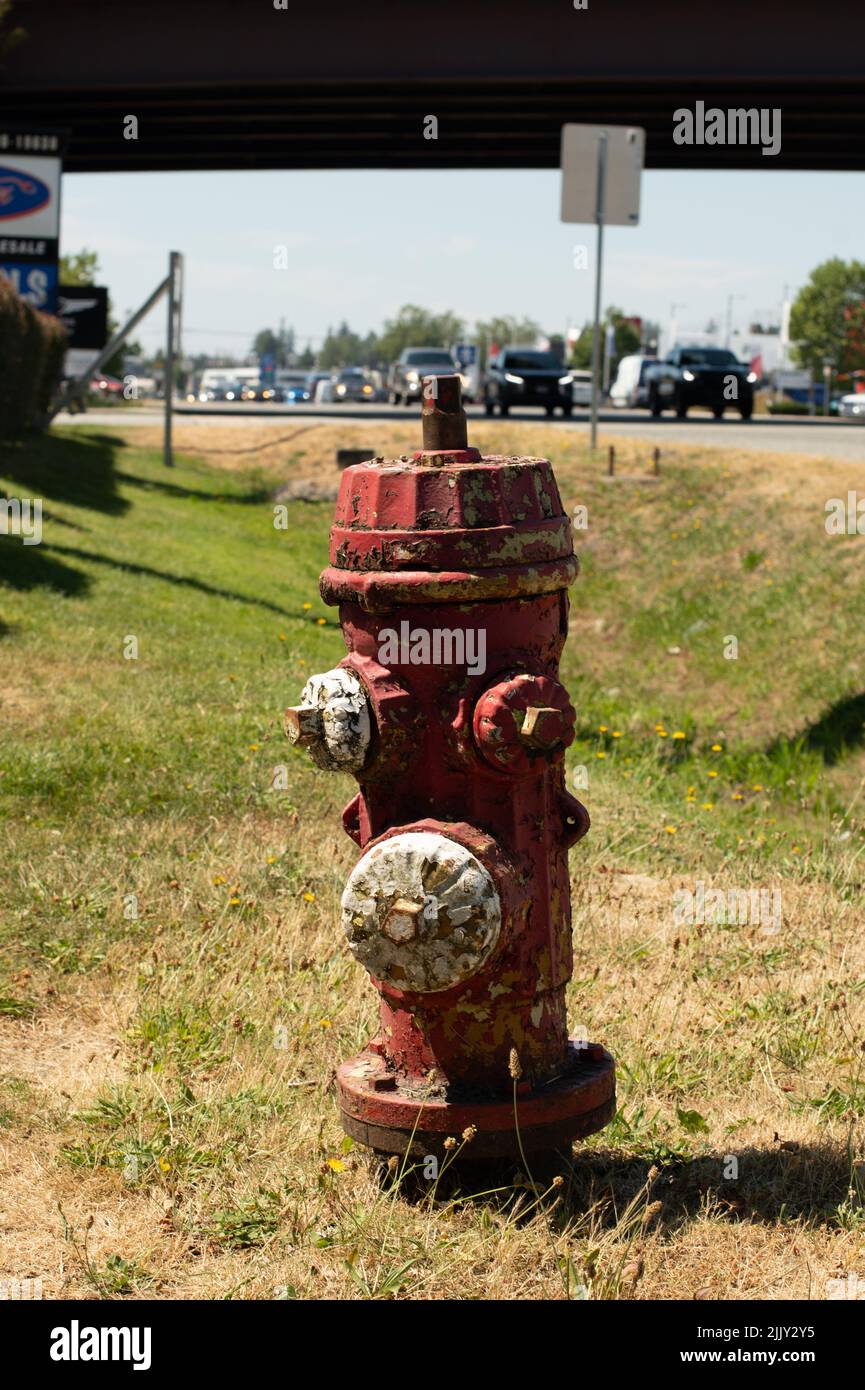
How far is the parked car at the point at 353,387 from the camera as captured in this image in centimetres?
5748

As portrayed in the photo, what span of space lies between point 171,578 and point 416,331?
12635 cm

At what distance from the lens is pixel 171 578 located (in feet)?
37.7

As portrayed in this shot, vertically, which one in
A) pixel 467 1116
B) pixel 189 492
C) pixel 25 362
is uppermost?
pixel 25 362

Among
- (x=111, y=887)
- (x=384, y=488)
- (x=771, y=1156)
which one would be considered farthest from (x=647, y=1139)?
(x=111, y=887)

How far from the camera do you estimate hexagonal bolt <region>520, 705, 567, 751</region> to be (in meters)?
3.05

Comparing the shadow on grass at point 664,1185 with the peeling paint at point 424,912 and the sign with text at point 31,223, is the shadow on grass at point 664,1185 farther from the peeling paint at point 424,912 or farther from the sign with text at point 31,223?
the sign with text at point 31,223

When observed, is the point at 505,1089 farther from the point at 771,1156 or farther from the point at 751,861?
the point at 751,861

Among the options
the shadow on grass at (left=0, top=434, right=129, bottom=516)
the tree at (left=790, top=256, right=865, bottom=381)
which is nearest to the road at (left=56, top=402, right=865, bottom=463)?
the shadow on grass at (left=0, top=434, right=129, bottom=516)

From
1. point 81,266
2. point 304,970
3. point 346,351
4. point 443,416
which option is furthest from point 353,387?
point 346,351

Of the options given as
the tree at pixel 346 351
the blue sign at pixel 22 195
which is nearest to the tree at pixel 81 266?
the blue sign at pixel 22 195

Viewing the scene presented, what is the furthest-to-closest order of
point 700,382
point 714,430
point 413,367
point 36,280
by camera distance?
point 413,367 < point 700,382 < point 36,280 < point 714,430

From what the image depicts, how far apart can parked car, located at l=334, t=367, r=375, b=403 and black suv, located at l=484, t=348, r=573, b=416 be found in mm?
26455

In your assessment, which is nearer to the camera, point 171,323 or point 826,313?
point 171,323

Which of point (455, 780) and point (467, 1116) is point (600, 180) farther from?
point (467, 1116)
